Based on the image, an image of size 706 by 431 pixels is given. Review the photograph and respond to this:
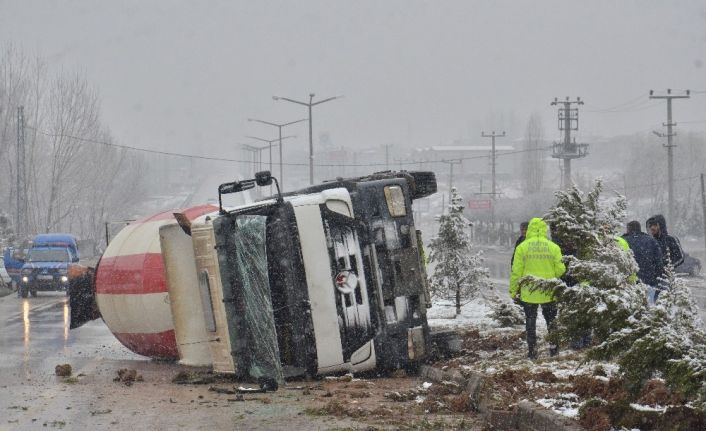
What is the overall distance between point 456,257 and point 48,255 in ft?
53.8

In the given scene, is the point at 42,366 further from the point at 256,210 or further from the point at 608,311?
the point at 608,311

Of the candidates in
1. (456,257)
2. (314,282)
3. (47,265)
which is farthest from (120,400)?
(47,265)

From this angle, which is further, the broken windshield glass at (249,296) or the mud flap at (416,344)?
the mud flap at (416,344)

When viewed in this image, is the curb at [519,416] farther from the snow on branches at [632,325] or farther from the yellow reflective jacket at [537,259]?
the yellow reflective jacket at [537,259]

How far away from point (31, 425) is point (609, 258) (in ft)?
16.9

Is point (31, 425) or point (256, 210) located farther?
point (256, 210)

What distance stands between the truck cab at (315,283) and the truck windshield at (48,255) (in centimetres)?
2315

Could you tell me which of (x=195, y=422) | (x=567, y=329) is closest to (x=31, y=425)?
(x=195, y=422)

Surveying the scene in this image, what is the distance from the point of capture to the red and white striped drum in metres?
15.5

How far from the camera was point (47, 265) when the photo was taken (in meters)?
34.3

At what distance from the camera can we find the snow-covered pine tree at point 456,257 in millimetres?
23641

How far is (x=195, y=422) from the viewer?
1007 cm

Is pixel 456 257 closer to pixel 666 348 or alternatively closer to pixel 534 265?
pixel 534 265

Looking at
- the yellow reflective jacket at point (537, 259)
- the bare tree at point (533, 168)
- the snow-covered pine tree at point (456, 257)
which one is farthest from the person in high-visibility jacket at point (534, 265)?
the bare tree at point (533, 168)
